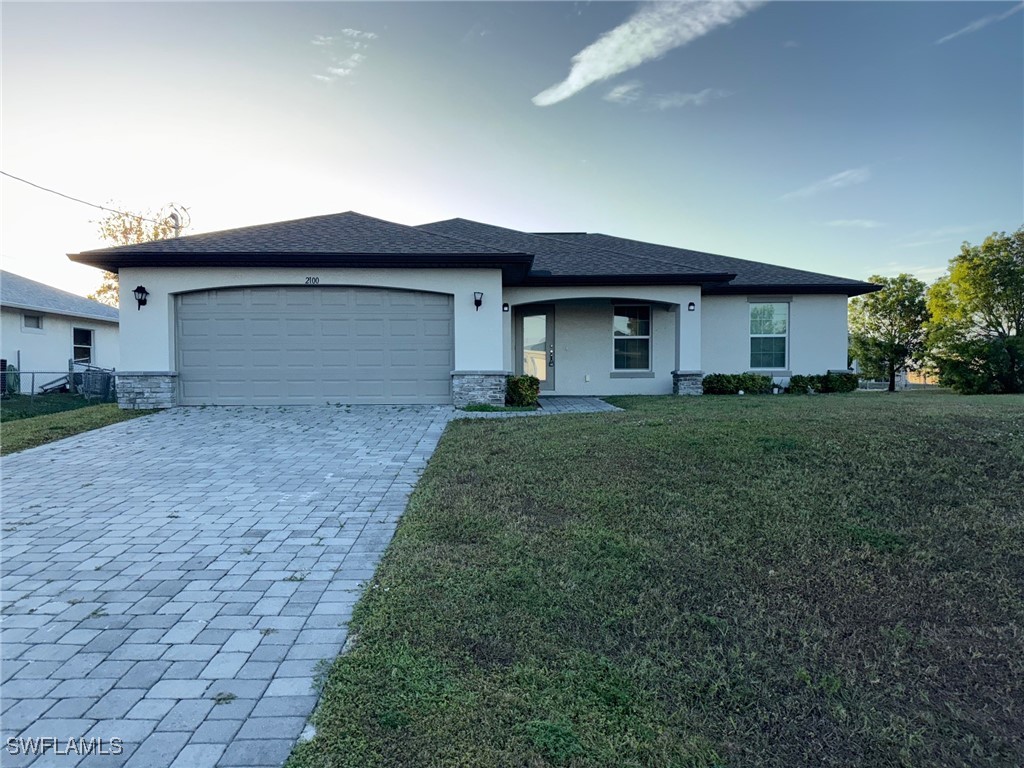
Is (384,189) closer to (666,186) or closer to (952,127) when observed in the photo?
(666,186)

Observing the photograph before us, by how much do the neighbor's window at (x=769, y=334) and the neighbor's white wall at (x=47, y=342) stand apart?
855 inches

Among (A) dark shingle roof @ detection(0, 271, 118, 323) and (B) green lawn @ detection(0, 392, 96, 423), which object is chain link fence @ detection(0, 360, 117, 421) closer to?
(B) green lawn @ detection(0, 392, 96, 423)

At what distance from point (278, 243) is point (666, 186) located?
35.5 feet

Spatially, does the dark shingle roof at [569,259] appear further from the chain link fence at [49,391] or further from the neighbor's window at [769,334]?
the chain link fence at [49,391]

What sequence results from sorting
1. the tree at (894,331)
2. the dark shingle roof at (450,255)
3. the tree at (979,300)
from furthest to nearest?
the tree at (894,331) < the tree at (979,300) < the dark shingle roof at (450,255)

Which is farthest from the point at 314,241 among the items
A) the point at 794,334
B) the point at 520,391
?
the point at 794,334

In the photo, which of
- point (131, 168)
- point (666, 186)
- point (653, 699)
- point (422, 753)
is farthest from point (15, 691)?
point (131, 168)

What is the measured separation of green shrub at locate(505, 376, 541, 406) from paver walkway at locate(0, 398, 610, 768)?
4.62 metres

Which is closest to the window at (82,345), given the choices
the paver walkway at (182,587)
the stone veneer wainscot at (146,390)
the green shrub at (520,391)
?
the stone veneer wainscot at (146,390)

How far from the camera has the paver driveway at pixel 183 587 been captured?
2.18 metres

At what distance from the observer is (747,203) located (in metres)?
15.7

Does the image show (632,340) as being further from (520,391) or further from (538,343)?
(520,391)

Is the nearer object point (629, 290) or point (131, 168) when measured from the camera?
point (629, 290)

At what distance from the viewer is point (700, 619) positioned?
9.71ft
